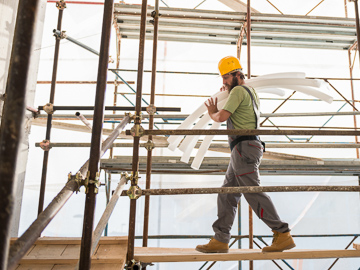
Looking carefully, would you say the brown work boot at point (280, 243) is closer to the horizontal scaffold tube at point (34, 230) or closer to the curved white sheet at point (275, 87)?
the curved white sheet at point (275, 87)

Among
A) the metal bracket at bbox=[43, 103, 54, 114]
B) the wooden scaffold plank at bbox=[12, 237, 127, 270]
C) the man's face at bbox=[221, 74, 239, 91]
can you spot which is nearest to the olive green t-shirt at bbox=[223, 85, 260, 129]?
the man's face at bbox=[221, 74, 239, 91]

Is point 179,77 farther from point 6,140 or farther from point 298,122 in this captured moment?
point 6,140

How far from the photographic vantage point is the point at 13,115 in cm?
98

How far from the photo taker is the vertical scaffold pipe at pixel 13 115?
3.10 feet

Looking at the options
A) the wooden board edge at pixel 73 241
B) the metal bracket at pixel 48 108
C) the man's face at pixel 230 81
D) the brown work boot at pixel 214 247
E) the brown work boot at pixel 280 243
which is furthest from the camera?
the metal bracket at pixel 48 108

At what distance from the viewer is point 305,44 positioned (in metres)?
7.95

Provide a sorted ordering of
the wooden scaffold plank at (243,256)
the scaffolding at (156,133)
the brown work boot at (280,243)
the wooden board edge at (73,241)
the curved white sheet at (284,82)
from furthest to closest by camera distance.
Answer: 1. the wooden board edge at (73,241)
2. the curved white sheet at (284,82)
3. the brown work boot at (280,243)
4. the wooden scaffold plank at (243,256)
5. the scaffolding at (156,133)

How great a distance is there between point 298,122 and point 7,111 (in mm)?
10786

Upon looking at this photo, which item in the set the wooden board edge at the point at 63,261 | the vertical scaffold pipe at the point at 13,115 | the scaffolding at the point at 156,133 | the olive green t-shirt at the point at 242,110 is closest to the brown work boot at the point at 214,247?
Result: the scaffolding at the point at 156,133

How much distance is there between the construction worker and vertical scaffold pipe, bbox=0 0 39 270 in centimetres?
219

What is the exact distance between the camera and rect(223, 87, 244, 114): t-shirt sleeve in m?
3.11

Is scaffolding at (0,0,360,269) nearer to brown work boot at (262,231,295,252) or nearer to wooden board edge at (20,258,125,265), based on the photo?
brown work boot at (262,231,295,252)

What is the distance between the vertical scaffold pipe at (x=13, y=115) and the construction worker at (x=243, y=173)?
2.19 metres

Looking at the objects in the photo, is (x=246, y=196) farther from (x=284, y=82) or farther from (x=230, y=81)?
(x=284, y=82)
